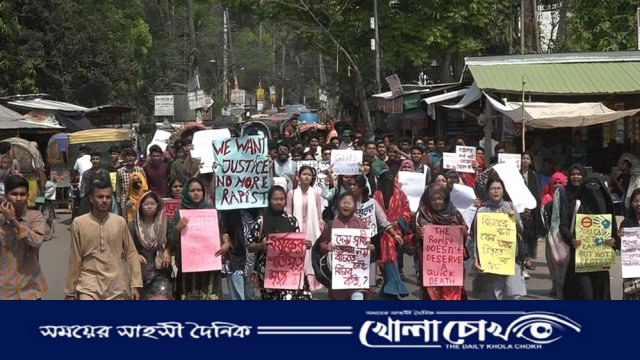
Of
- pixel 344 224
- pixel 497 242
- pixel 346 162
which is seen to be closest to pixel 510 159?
pixel 346 162

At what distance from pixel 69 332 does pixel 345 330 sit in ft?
5.01

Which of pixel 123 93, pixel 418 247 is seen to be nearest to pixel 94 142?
pixel 418 247

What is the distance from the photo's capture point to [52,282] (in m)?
11.8

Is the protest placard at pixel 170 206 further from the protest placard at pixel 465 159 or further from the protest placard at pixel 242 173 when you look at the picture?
the protest placard at pixel 465 159

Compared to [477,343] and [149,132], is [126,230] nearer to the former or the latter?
[477,343]

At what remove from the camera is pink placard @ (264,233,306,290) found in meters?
7.93

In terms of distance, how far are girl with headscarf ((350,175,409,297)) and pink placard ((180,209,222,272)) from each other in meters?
1.22

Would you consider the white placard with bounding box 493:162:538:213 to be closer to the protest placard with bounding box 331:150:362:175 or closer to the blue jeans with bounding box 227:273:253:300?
the protest placard with bounding box 331:150:362:175

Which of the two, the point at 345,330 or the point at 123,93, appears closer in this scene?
the point at 345,330

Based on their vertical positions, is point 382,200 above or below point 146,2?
below

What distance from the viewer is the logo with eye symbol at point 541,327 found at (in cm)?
545

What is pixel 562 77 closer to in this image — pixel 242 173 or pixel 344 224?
pixel 242 173

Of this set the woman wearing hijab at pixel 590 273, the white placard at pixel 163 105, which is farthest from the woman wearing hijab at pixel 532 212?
the white placard at pixel 163 105

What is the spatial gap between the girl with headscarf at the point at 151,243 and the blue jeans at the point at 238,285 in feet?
2.44
